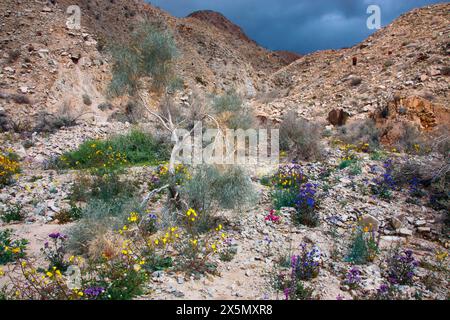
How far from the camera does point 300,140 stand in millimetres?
8977

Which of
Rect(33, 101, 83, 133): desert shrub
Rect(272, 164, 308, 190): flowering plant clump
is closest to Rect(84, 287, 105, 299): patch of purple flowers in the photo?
Rect(272, 164, 308, 190): flowering plant clump

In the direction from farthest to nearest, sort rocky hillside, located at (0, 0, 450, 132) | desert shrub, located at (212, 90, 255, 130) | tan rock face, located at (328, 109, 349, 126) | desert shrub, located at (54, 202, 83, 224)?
rocky hillside, located at (0, 0, 450, 132), tan rock face, located at (328, 109, 349, 126), desert shrub, located at (212, 90, 255, 130), desert shrub, located at (54, 202, 83, 224)

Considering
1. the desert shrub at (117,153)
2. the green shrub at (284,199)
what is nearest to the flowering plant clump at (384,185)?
the green shrub at (284,199)

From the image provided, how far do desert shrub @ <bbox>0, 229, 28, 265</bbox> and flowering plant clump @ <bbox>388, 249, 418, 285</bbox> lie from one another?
440cm

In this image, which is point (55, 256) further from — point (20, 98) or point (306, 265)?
point (20, 98)

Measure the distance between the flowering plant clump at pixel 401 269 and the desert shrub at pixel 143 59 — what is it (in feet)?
17.7

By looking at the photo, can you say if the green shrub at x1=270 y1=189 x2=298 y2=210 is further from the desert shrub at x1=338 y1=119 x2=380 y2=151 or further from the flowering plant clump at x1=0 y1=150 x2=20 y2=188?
the flowering plant clump at x1=0 y1=150 x2=20 y2=188

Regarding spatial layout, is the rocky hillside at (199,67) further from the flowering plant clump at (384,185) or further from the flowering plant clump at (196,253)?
the flowering plant clump at (196,253)

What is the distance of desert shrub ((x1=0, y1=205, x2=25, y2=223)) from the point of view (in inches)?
215

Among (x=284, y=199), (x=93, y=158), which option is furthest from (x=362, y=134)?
(x=93, y=158)

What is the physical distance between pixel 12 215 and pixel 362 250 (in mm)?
5521

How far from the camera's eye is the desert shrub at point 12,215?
215 inches
